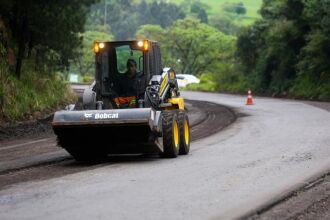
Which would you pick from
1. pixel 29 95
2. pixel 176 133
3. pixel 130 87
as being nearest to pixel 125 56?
pixel 130 87

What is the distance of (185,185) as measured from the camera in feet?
35.5

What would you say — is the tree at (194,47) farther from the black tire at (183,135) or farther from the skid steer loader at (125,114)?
the skid steer loader at (125,114)

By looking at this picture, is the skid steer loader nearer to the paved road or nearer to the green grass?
the paved road

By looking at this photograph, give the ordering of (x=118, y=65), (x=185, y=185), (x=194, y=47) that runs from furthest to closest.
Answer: (x=194, y=47) < (x=118, y=65) < (x=185, y=185)

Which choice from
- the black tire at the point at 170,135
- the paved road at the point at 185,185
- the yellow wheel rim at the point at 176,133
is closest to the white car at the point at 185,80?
the paved road at the point at 185,185

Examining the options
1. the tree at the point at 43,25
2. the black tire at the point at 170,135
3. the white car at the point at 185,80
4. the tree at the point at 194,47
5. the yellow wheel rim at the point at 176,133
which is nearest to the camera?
the black tire at the point at 170,135

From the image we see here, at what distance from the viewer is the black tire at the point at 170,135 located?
14445mm

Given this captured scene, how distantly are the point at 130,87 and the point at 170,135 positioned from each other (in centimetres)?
162

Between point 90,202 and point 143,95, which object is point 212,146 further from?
point 90,202

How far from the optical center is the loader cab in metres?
15.4

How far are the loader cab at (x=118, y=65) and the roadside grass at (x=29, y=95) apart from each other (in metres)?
8.63

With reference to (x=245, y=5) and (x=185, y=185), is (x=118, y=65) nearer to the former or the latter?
(x=185, y=185)

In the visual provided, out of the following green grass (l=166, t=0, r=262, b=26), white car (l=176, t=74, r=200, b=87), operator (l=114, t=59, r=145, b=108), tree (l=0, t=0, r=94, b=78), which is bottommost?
white car (l=176, t=74, r=200, b=87)

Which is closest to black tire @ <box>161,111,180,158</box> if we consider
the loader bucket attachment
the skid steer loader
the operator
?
the skid steer loader
